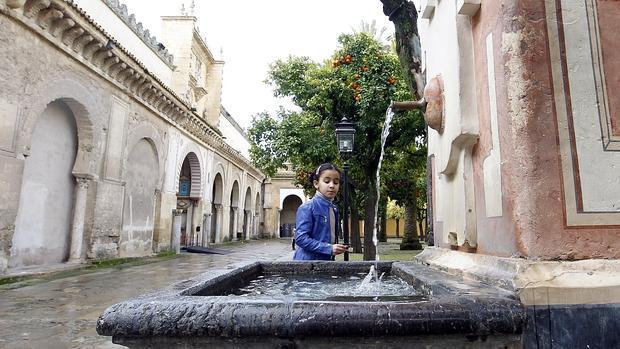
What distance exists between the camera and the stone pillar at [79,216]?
10.0 meters

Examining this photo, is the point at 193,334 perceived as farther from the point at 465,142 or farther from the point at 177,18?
the point at 177,18

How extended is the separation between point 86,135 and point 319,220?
895cm

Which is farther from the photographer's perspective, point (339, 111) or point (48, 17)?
point (339, 111)

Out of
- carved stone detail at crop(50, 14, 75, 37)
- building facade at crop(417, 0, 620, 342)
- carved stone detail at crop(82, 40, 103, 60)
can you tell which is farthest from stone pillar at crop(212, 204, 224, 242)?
building facade at crop(417, 0, 620, 342)

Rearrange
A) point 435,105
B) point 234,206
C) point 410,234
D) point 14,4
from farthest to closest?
1. point 234,206
2. point 410,234
3. point 14,4
4. point 435,105

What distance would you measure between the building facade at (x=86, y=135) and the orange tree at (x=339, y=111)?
3.80 meters

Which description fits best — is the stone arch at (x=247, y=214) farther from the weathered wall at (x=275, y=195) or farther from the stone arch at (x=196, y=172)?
the stone arch at (x=196, y=172)

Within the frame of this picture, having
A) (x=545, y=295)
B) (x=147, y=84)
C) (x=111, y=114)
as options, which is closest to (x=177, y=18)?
(x=147, y=84)

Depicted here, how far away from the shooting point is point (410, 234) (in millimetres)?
18922

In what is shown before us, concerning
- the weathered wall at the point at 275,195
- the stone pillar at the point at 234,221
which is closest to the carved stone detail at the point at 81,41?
the stone pillar at the point at 234,221

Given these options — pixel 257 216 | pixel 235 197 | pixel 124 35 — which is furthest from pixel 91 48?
pixel 257 216

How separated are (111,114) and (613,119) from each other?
38.4 feet

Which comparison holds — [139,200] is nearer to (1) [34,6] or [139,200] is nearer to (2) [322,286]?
(1) [34,6]

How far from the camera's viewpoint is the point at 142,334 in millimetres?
1253
